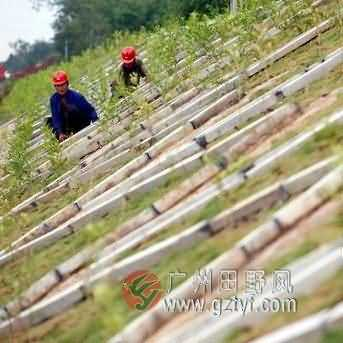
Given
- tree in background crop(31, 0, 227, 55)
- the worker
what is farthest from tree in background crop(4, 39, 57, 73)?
the worker

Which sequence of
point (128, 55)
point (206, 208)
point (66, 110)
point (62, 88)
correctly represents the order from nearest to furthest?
point (206, 208)
point (62, 88)
point (66, 110)
point (128, 55)

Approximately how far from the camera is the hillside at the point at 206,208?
8.92 ft

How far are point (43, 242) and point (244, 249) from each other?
7.26ft

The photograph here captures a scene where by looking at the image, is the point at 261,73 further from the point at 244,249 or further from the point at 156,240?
the point at 244,249

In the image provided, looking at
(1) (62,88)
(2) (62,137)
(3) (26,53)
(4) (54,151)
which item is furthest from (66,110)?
(3) (26,53)

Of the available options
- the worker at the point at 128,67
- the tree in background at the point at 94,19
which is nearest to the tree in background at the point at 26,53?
the tree in background at the point at 94,19

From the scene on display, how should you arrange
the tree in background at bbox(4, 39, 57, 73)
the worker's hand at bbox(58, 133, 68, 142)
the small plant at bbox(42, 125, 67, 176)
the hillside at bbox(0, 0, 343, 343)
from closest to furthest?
the hillside at bbox(0, 0, 343, 343), the small plant at bbox(42, 125, 67, 176), the worker's hand at bbox(58, 133, 68, 142), the tree in background at bbox(4, 39, 57, 73)

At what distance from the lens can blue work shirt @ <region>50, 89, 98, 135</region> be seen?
26.2ft

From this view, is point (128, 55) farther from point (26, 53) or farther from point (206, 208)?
point (26, 53)

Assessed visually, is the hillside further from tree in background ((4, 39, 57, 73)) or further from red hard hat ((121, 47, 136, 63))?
tree in background ((4, 39, 57, 73))

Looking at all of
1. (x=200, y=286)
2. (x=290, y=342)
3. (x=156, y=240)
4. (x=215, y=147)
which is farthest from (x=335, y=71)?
(x=290, y=342)

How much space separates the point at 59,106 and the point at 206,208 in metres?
4.52

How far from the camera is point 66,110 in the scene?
Answer: 8070 millimetres

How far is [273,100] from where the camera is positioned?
4965mm
